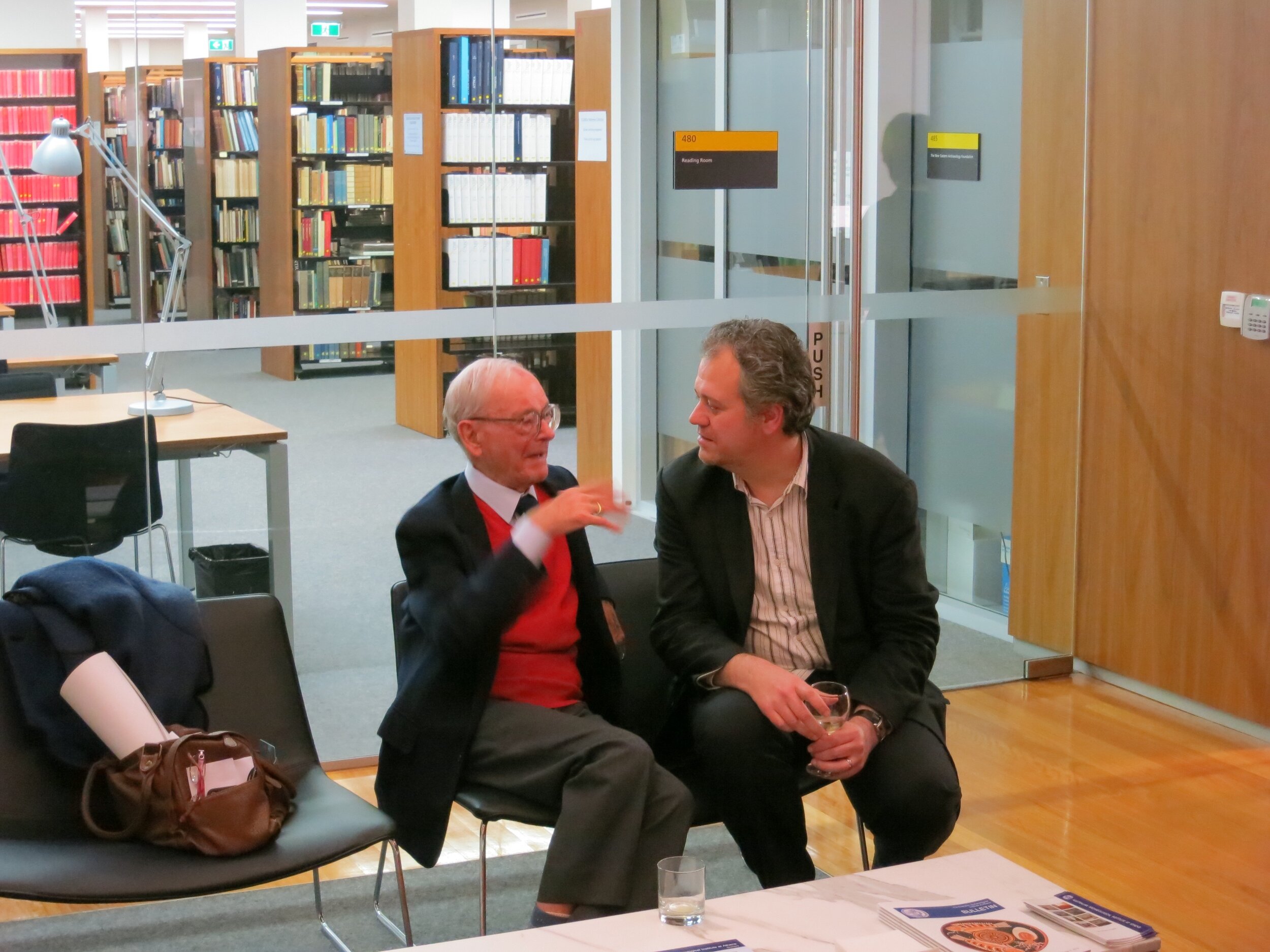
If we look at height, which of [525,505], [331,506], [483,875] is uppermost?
[525,505]

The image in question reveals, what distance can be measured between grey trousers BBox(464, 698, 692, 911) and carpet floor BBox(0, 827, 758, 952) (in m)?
0.55

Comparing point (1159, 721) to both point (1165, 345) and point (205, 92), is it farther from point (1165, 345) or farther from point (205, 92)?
point (205, 92)

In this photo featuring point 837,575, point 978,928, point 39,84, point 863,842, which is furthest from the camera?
point 39,84

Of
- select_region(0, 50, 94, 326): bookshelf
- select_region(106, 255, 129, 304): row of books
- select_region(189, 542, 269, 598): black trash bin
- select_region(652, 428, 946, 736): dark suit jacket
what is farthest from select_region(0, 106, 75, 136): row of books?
select_region(652, 428, 946, 736): dark suit jacket

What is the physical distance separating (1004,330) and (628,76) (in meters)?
1.43

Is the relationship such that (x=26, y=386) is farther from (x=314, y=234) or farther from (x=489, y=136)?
(x=489, y=136)

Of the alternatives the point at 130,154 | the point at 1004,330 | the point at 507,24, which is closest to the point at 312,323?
the point at 130,154

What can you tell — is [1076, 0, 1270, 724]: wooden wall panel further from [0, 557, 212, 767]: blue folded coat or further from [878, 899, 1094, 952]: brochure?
[0, 557, 212, 767]: blue folded coat

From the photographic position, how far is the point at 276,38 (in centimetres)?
377

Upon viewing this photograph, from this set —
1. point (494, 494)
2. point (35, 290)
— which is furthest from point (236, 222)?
point (494, 494)

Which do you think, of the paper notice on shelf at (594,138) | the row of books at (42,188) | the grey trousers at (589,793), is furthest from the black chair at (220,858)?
the paper notice on shelf at (594,138)

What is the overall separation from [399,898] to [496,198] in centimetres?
193

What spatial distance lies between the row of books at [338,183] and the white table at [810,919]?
7.96 ft

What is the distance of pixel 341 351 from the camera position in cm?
378
